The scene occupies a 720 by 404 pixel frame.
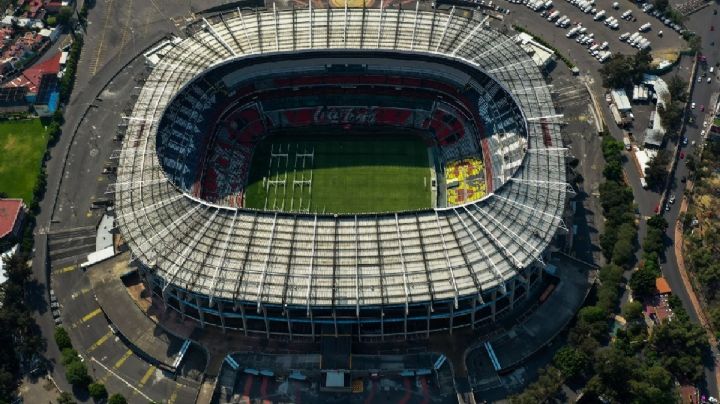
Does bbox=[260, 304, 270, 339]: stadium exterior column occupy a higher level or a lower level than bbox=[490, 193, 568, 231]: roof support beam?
lower

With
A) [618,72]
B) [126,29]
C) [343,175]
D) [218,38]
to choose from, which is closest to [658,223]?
[618,72]


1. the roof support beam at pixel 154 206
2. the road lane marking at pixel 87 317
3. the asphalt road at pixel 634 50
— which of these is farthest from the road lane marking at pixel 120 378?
the asphalt road at pixel 634 50

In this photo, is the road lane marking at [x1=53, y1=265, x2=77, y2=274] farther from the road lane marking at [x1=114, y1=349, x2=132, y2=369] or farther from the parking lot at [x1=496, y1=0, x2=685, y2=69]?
the parking lot at [x1=496, y1=0, x2=685, y2=69]

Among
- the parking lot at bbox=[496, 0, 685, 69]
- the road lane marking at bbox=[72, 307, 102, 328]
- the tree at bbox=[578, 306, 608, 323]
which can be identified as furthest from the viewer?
the parking lot at bbox=[496, 0, 685, 69]

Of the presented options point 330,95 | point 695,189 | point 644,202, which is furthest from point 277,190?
point 695,189

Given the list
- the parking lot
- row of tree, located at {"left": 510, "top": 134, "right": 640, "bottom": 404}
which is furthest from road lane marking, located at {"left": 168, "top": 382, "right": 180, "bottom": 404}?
the parking lot
